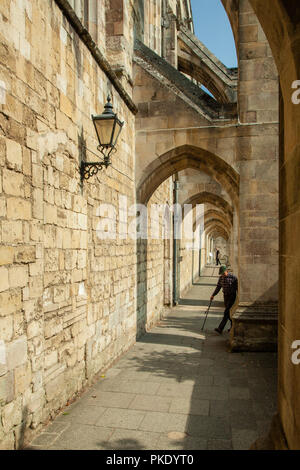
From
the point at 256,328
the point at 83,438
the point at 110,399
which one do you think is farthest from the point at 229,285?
the point at 83,438

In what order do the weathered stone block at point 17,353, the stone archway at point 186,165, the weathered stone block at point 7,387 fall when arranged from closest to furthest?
the weathered stone block at point 7,387 < the weathered stone block at point 17,353 < the stone archway at point 186,165

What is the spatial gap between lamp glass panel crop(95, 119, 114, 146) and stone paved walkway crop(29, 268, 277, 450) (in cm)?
311

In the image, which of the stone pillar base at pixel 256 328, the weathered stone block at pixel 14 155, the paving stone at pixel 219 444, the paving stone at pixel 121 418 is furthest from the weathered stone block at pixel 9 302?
the stone pillar base at pixel 256 328

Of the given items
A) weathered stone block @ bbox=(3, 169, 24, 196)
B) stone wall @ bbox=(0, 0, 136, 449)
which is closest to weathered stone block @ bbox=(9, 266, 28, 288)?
stone wall @ bbox=(0, 0, 136, 449)

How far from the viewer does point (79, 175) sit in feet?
14.9

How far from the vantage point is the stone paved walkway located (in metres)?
3.34

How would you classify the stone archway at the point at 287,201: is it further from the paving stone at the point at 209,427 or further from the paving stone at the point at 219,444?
the paving stone at the point at 209,427

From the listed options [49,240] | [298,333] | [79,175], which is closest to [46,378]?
[49,240]

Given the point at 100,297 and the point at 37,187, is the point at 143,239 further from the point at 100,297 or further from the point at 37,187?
the point at 37,187

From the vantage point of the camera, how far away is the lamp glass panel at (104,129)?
4.54 metres

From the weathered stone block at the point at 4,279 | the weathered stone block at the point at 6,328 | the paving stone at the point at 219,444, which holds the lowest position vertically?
the paving stone at the point at 219,444

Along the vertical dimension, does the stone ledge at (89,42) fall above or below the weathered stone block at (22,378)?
above

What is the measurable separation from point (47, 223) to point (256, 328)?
14.3 ft

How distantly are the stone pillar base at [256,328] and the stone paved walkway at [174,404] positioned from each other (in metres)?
0.19
